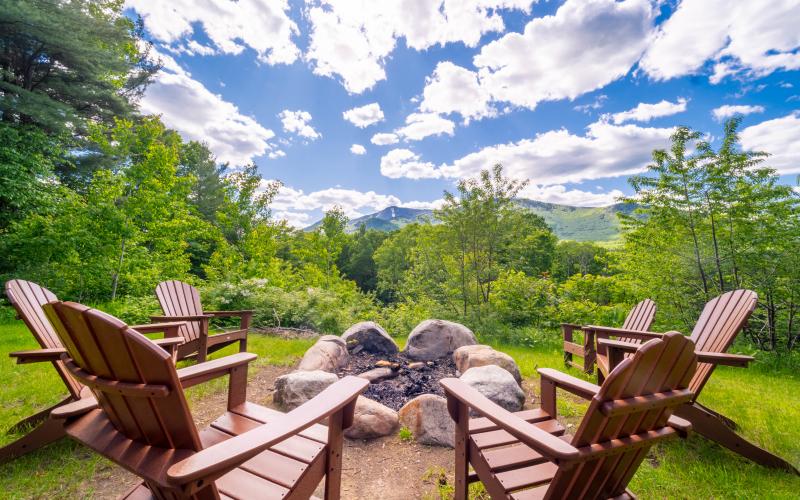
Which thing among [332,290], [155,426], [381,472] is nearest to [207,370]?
[155,426]

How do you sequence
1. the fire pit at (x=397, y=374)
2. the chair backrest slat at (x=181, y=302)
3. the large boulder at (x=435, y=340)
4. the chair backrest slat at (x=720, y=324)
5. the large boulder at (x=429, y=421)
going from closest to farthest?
the chair backrest slat at (x=720, y=324) → the large boulder at (x=429, y=421) → the fire pit at (x=397, y=374) → the chair backrest slat at (x=181, y=302) → the large boulder at (x=435, y=340)

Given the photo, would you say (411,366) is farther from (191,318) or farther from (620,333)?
(191,318)

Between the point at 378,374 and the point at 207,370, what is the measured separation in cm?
253

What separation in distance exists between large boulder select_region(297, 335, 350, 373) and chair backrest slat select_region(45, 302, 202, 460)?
117 inches

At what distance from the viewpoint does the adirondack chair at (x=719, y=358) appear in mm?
2230

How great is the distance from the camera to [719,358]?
221cm

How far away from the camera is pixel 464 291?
8328 millimetres

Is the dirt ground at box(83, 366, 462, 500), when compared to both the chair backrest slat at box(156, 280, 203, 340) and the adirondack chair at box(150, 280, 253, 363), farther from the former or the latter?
the chair backrest slat at box(156, 280, 203, 340)

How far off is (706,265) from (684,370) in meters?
6.44

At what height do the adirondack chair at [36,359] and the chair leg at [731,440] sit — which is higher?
the adirondack chair at [36,359]

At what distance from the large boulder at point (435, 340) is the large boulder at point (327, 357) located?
1025 mm

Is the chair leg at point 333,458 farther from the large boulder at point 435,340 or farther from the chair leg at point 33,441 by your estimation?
the large boulder at point 435,340

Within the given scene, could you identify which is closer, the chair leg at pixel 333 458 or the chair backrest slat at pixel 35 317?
the chair leg at pixel 333 458

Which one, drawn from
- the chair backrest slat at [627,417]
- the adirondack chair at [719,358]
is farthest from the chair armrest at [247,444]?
the adirondack chair at [719,358]
